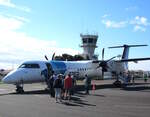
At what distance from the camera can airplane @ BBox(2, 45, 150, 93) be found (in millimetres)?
24312

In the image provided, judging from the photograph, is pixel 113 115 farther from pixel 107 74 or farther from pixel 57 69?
pixel 107 74

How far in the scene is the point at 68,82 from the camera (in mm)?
18984

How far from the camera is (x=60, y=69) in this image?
2955 centimetres

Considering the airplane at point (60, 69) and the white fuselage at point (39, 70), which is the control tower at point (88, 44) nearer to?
the airplane at point (60, 69)

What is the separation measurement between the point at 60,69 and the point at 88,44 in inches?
2609

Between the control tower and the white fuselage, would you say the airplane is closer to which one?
the white fuselage

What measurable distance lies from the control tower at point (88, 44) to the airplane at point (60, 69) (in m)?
53.5

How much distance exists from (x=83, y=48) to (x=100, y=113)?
275ft

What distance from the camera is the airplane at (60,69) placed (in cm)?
2431

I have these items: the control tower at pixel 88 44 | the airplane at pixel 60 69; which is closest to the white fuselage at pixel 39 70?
the airplane at pixel 60 69

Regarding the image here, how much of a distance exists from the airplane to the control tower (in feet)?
175

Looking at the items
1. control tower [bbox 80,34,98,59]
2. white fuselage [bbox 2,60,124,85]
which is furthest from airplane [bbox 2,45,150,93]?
control tower [bbox 80,34,98,59]

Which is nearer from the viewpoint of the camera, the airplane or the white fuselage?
the white fuselage

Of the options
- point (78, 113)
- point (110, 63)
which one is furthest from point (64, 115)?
point (110, 63)
